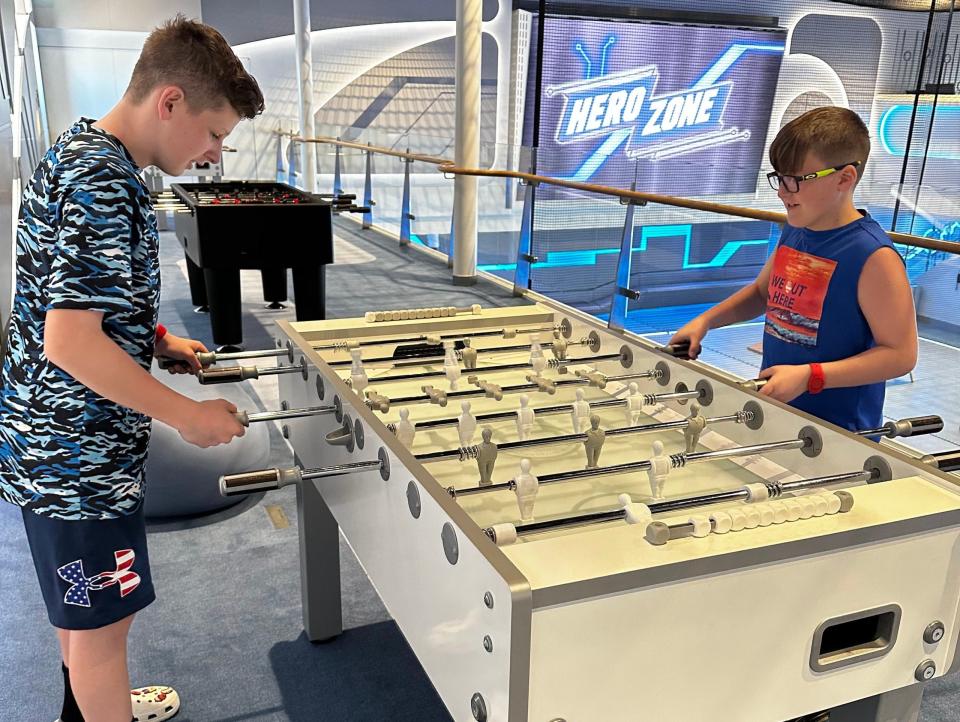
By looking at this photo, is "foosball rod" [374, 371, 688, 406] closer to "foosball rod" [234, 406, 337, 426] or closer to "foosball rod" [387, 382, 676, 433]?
"foosball rod" [387, 382, 676, 433]

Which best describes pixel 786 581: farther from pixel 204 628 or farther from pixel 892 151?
pixel 892 151

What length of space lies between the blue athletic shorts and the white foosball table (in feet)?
1.15

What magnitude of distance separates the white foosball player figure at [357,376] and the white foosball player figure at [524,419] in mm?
326

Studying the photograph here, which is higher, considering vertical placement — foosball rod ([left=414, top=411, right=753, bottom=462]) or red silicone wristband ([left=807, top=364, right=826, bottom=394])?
red silicone wristband ([left=807, top=364, right=826, bottom=394])

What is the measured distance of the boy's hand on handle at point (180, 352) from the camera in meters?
1.69

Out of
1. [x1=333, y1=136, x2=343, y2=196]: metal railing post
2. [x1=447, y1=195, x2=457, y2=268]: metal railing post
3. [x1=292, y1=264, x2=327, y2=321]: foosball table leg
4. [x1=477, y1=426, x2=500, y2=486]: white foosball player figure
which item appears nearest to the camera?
[x1=477, y1=426, x2=500, y2=486]: white foosball player figure

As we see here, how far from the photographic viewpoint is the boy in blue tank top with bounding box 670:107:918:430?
1.60 m

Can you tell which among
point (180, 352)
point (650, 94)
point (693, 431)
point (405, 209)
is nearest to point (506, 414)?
point (693, 431)

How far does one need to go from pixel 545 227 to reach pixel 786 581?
480 centimetres

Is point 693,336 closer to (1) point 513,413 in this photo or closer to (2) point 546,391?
(2) point 546,391

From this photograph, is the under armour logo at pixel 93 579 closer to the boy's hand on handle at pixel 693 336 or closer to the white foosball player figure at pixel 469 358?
the white foosball player figure at pixel 469 358

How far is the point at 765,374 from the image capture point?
1639 mm

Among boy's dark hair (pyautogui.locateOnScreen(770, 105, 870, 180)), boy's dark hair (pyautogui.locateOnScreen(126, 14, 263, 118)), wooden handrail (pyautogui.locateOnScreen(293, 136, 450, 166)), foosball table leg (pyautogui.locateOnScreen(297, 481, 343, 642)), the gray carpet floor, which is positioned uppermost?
boy's dark hair (pyautogui.locateOnScreen(126, 14, 263, 118))

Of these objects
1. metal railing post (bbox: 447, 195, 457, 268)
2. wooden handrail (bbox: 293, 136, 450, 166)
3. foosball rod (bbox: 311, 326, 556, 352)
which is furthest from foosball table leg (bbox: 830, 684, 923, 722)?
wooden handrail (bbox: 293, 136, 450, 166)
